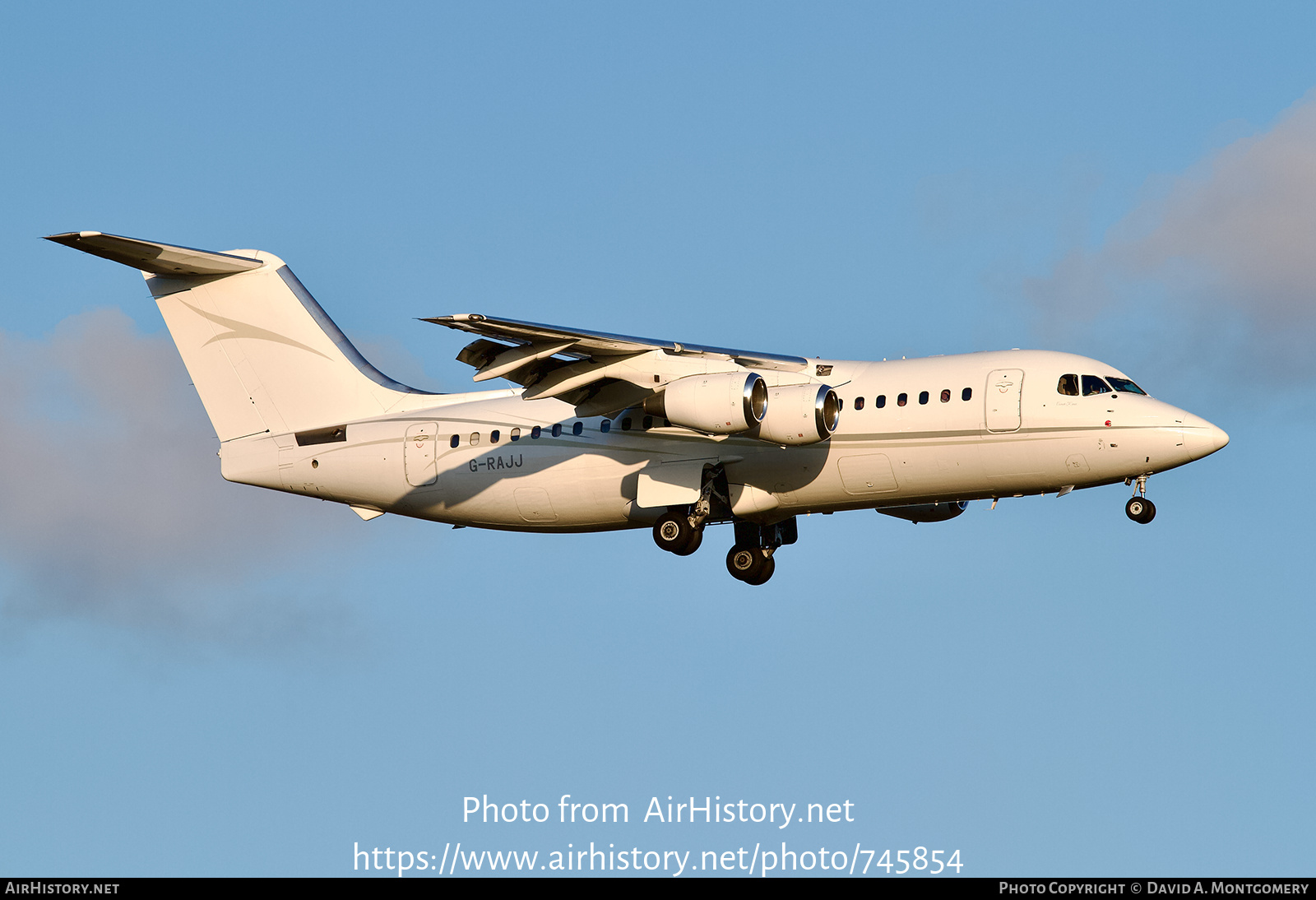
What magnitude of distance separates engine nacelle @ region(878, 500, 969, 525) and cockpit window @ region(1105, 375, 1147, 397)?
392 centimetres

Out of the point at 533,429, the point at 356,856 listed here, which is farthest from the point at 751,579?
the point at 356,856

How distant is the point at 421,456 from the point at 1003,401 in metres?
8.57

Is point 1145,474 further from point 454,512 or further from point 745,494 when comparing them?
point 454,512

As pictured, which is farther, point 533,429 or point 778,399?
point 533,429

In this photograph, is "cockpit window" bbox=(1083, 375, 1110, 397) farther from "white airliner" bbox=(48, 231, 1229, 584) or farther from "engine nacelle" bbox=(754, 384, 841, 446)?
"engine nacelle" bbox=(754, 384, 841, 446)

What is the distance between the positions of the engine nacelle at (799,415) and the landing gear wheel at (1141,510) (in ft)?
12.7

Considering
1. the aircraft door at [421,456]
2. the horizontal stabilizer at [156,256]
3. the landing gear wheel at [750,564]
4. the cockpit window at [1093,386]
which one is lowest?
the landing gear wheel at [750,564]

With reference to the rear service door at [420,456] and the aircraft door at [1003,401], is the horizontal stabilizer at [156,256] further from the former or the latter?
the aircraft door at [1003,401]

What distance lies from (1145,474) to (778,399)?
4.72m

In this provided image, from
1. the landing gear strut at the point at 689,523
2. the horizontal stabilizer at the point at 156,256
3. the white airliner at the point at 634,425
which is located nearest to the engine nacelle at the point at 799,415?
the white airliner at the point at 634,425

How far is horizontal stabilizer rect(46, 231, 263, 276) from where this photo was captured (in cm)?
2305

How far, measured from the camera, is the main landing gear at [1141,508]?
839 inches

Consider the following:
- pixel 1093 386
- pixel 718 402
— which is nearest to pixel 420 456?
pixel 718 402

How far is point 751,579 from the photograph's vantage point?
25281 mm
